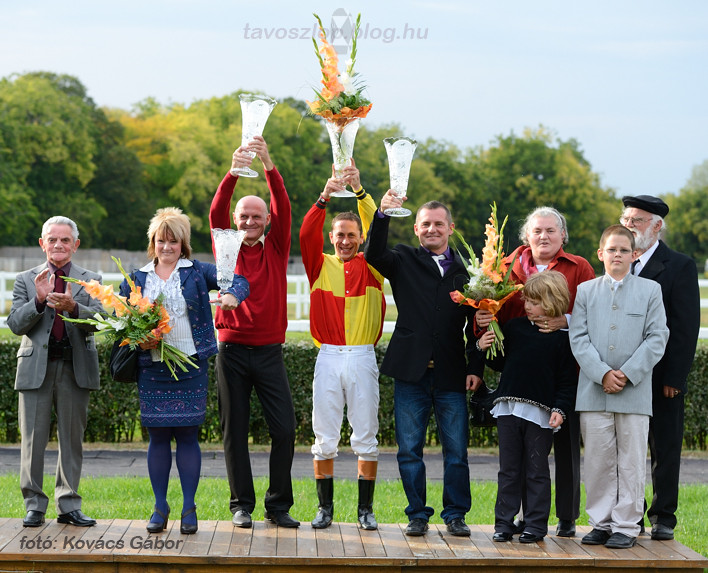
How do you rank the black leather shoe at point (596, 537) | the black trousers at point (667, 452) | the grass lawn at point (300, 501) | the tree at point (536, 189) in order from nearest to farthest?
the black leather shoe at point (596, 537), the black trousers at point (667, 452), the grass lawn at point (300, 501), the tree at point (536, 189)

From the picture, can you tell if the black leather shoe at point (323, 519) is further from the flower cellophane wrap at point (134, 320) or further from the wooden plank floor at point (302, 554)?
the flower cellophane wrap at point (134, 320)

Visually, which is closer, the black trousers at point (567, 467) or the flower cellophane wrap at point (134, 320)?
the flower cellophane wrap at point (134, 320)

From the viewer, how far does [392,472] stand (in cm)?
935

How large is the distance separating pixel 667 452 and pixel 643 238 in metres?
1.40

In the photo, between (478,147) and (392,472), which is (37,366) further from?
(478,147)

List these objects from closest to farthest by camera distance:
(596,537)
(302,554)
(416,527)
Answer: (302,554), (596,537), (416,527)

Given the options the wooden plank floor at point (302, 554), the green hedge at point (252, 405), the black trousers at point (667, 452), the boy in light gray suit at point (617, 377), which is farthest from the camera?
the green hedge at point (252, 405)

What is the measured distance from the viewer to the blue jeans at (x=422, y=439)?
219 inches

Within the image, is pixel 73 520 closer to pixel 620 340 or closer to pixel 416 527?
pixel 416 527

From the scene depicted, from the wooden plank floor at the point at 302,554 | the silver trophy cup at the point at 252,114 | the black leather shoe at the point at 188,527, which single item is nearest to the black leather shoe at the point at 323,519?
the wooden plank floor at the point at 302,554

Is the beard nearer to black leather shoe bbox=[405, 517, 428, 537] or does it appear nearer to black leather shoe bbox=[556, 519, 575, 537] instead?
black leather shoe bbox=[556, 519, 575, 537]

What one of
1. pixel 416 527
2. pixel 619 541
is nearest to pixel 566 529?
pixel 619 541

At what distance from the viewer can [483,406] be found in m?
5.65

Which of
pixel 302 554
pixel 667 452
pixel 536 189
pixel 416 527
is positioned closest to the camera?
pixel 302 554
